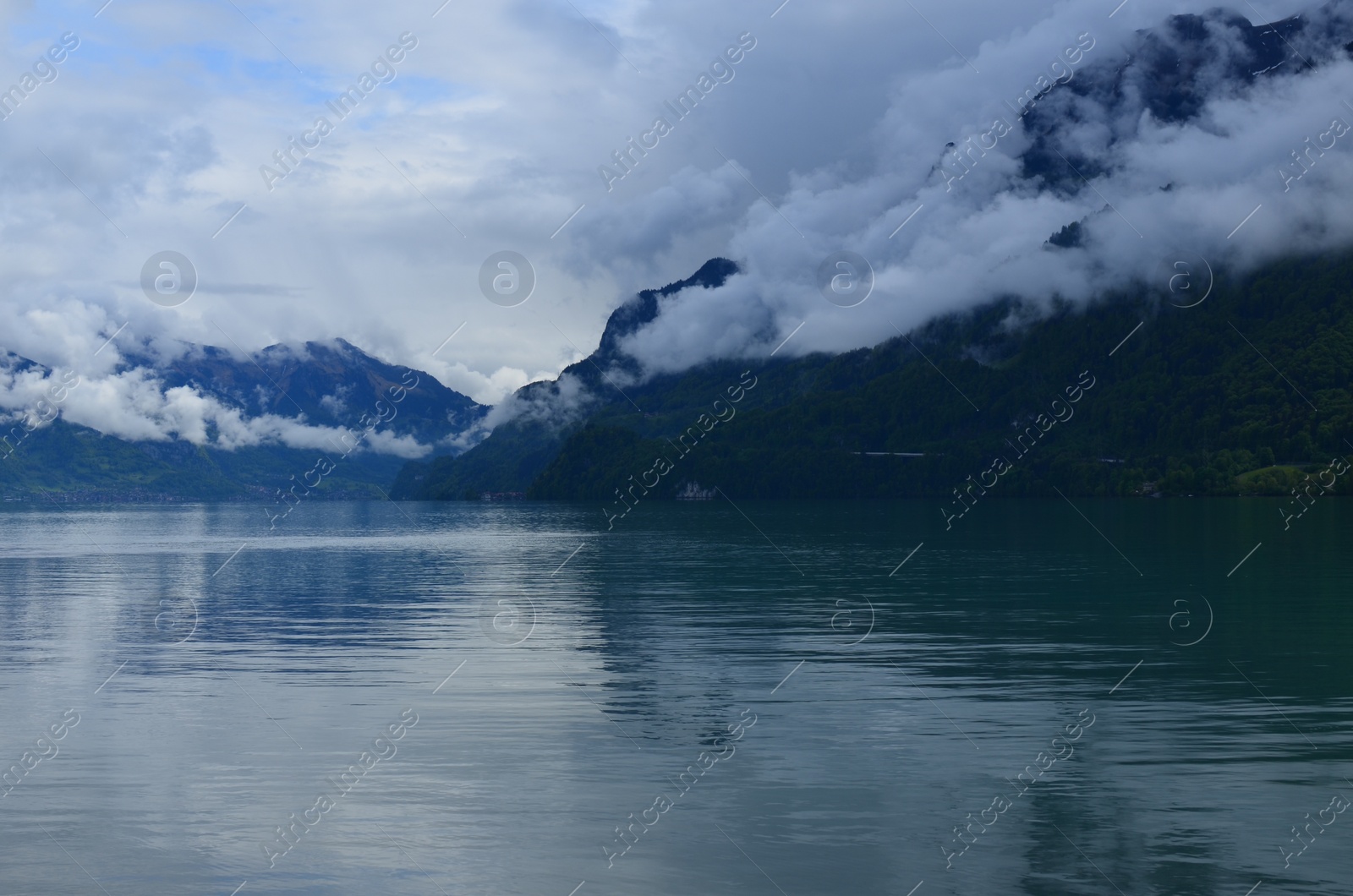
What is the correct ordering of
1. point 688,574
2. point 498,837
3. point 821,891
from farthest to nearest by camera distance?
point 688,574, point 498,837, point 821,891

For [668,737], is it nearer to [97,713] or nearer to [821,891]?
[821,891]

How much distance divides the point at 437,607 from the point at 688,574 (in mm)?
31819

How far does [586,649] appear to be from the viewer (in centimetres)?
5756

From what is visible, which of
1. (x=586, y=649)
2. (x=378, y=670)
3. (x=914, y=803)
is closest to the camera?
(x=914, y=803)

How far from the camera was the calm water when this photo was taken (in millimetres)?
24844

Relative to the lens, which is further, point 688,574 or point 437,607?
point 688,574

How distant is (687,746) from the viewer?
117 feet

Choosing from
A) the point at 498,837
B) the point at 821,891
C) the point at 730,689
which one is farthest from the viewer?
the point at 730,689

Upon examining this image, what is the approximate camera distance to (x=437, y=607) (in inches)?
3125

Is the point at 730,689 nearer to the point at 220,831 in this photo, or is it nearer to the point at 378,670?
the point at 378,670

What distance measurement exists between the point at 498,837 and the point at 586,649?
31194 mm

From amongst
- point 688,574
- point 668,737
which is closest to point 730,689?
point 668,737

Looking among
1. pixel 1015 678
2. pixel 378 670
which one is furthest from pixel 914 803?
pixel 378 670

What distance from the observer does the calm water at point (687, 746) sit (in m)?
24.8
